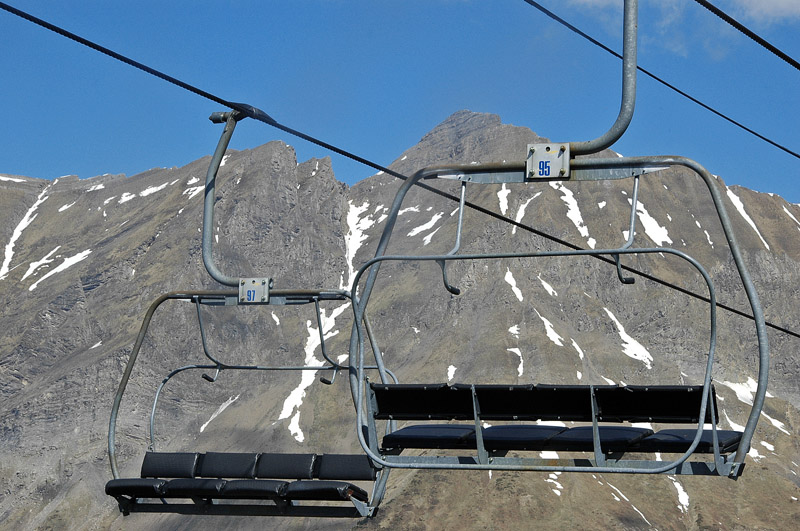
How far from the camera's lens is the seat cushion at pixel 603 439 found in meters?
9.39

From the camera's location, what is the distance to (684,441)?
9.44 m

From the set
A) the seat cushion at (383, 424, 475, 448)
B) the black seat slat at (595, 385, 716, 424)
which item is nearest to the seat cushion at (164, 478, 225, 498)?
the seat cushion at (383, 424, 475, 448)

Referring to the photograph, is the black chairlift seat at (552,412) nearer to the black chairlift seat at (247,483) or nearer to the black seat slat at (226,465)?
the black chairlift seat at (247,483)

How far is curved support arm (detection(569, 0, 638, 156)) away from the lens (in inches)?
369

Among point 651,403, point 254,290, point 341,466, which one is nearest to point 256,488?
point 341,466

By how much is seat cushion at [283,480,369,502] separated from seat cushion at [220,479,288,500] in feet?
0.30

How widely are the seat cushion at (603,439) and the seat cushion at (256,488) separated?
2844 millimetres

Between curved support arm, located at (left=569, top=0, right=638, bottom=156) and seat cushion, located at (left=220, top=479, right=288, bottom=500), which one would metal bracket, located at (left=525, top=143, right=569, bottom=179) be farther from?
seat cushion, located at (left=220, top=479, right=288, bottom=500)

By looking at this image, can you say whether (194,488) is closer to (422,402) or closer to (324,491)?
(324,491)

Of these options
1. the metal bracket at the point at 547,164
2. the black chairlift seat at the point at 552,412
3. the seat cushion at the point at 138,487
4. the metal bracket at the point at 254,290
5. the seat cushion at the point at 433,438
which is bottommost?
the seat cushion at the point at 138,487

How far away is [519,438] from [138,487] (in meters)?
4.27

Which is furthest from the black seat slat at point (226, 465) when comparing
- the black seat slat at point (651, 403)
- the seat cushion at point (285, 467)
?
the black seat slat at point (651, 403)

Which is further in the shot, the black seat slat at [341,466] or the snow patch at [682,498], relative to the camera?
the snow patch at [682,498]

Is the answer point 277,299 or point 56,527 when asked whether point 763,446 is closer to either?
point 56,527
